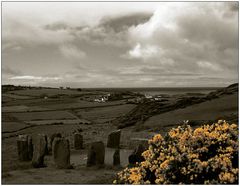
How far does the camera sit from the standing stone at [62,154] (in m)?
12.8

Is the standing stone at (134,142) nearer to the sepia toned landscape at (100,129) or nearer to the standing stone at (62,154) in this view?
the sepia toned landscape at (100,129)

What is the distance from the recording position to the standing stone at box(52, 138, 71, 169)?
12.8m

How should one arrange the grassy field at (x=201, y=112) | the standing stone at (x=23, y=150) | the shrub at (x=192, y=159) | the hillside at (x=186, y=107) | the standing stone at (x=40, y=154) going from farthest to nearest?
the hillside at (x=186, y=107) → the grassy field at (x=201, y=112) → the standing stone at (x=23, y=150) → the standing stone at (x=40, y=154) → the shrub at (x=192, y=159)

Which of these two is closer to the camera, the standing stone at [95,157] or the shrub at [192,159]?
the shrub at [192,159]

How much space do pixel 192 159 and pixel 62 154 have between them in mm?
5754

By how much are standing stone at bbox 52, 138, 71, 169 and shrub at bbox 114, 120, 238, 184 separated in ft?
12.5

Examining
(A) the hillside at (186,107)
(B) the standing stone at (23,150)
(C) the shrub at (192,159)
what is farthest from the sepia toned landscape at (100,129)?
(C) the shrub at (192,159)

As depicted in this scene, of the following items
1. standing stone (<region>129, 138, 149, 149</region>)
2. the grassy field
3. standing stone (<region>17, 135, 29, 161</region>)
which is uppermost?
the grassy field

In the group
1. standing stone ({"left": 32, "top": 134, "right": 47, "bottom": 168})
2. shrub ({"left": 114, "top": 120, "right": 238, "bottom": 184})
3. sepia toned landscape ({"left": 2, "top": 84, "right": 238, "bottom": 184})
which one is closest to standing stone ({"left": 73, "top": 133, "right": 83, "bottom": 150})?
sepia toned landscape ({"left": 2, "top": 84, "right": 238, "bottom": 184})

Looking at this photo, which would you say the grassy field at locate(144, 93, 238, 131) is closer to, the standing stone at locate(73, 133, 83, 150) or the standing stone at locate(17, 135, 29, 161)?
the standing stone at locate(73, 133, 83, 150)

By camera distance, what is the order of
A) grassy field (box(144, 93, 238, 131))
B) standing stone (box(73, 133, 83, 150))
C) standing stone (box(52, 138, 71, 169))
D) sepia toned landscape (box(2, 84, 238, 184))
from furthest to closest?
grassy field (box(144, 93, 238, 131)) < standing stone (box(73, 133, 83, 150)) < standing stone (box(52, 138, 71, 169)) < sepia toned landscape (box(2, 84, 238, 184))

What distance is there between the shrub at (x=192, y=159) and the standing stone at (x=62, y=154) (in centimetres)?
380

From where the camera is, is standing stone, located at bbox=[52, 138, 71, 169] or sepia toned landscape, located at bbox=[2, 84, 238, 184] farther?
standing stone, located at bbox=[52, 138, 71, 169]

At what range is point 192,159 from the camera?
841cm
